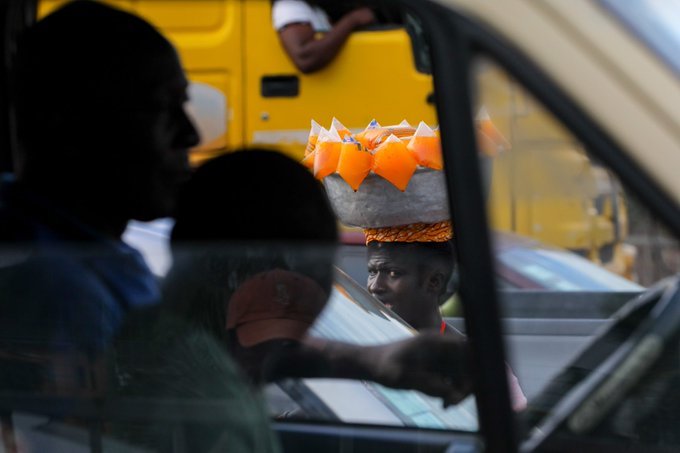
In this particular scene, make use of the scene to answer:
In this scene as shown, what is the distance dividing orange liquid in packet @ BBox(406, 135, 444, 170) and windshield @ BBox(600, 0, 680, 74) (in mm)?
266

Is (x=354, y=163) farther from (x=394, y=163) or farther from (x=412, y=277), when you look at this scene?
(x=412, y=277)

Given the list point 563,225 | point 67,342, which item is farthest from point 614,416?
point 67,342

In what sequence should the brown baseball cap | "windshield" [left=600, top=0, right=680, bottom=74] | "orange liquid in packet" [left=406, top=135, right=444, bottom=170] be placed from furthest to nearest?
1. the brown baseball cap
2. "orange liquid in packet" [left=406, top=135, right=444, bottom=170]
3. "windshield" [left=600, top=0, right=680, bottom=74]

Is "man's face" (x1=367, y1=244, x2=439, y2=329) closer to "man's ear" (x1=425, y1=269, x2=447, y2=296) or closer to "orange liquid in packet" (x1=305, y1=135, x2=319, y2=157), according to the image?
"man's ear" (x1=425, y1=269, x2=447, y2=296)

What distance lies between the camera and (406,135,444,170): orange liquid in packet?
4.19 ft

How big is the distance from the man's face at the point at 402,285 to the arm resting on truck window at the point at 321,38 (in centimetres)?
33

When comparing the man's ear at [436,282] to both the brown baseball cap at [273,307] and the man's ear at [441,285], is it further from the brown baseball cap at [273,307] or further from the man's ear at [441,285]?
the brown baseball cap at [273,307]

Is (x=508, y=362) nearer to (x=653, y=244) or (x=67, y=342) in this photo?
(x=653, y=244)

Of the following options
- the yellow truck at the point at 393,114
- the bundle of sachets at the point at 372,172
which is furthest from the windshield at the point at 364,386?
the yellow truck at the point at 393,114

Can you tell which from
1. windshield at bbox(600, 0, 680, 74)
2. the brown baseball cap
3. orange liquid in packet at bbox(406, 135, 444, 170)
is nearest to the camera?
windshield at bbox(600, 0, 680, 74)

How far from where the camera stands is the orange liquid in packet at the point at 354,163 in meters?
1.45

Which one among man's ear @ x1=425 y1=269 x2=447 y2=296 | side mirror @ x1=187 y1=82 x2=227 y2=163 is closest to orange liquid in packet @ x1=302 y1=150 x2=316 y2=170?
side mirror @ x1=187 y1=82 x2=227 y2=163

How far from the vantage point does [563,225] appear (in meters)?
1.28

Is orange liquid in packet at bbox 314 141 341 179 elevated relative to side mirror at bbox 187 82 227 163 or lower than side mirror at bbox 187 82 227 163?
lower
